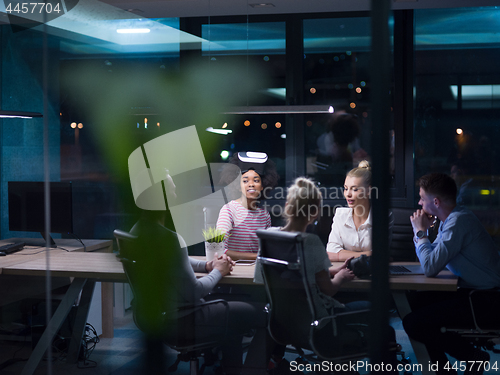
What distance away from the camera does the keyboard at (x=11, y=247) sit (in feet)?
11.5

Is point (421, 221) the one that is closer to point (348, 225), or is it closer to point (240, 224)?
point (348, 225)

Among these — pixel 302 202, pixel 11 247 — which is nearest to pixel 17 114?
pixel 11 247

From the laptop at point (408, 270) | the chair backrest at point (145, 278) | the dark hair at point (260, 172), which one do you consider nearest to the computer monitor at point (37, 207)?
the dark hair at point (260, 172)

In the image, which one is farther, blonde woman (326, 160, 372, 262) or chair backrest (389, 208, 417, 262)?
chair backrest (389, 208, 417, 262)

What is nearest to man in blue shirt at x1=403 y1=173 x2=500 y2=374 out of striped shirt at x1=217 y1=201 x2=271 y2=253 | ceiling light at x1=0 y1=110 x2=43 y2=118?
striped shirt at x1=217 y1=201 x2=271 y2=253

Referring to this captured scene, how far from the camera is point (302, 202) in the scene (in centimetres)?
253

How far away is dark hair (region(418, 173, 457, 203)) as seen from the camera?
2662mm

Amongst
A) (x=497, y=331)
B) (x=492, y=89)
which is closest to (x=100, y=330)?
(x=497, y=331)

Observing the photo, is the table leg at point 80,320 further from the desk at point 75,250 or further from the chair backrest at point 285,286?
the chair backrest at point 285,286

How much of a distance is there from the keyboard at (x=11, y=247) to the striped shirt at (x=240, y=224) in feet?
5.68

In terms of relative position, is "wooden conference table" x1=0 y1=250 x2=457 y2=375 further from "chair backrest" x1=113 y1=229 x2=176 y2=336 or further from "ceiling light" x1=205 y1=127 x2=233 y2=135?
"ceiling light" x1=205 y1=127 x2=233 y2=135

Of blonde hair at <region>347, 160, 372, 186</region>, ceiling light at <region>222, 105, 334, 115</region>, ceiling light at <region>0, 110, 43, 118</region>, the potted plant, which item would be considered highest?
ceiling light at <region>0, 110, 43, 118</region>

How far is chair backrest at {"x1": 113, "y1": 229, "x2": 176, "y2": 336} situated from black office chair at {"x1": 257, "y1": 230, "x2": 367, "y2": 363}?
1.78 ft

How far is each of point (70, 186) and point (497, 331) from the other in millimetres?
3104
